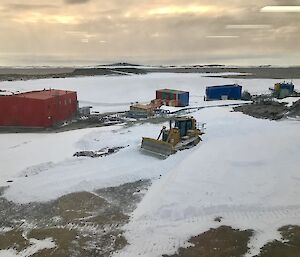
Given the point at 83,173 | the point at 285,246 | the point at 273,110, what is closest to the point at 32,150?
the point at 83,173

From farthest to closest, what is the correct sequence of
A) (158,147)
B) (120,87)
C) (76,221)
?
(120,87)
(158,147)
(76,221)

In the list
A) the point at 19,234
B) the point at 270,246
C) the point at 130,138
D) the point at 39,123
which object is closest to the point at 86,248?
the point at 19,234

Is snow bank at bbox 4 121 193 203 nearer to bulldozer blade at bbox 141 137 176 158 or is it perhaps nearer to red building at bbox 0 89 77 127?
bulldozer blade at bbox 141 137 176 158

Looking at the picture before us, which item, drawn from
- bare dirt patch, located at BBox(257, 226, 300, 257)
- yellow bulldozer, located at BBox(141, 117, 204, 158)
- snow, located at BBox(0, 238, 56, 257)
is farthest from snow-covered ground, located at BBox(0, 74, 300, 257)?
snow, located at BBox(0, 238, 56, 257)

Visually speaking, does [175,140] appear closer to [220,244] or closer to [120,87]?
[220,244]

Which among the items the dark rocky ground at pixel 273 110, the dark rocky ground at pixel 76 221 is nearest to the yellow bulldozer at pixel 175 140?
the dark rocky ground at pixel 76 221

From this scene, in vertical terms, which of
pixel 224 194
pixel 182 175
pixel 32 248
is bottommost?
pixel 32 248
